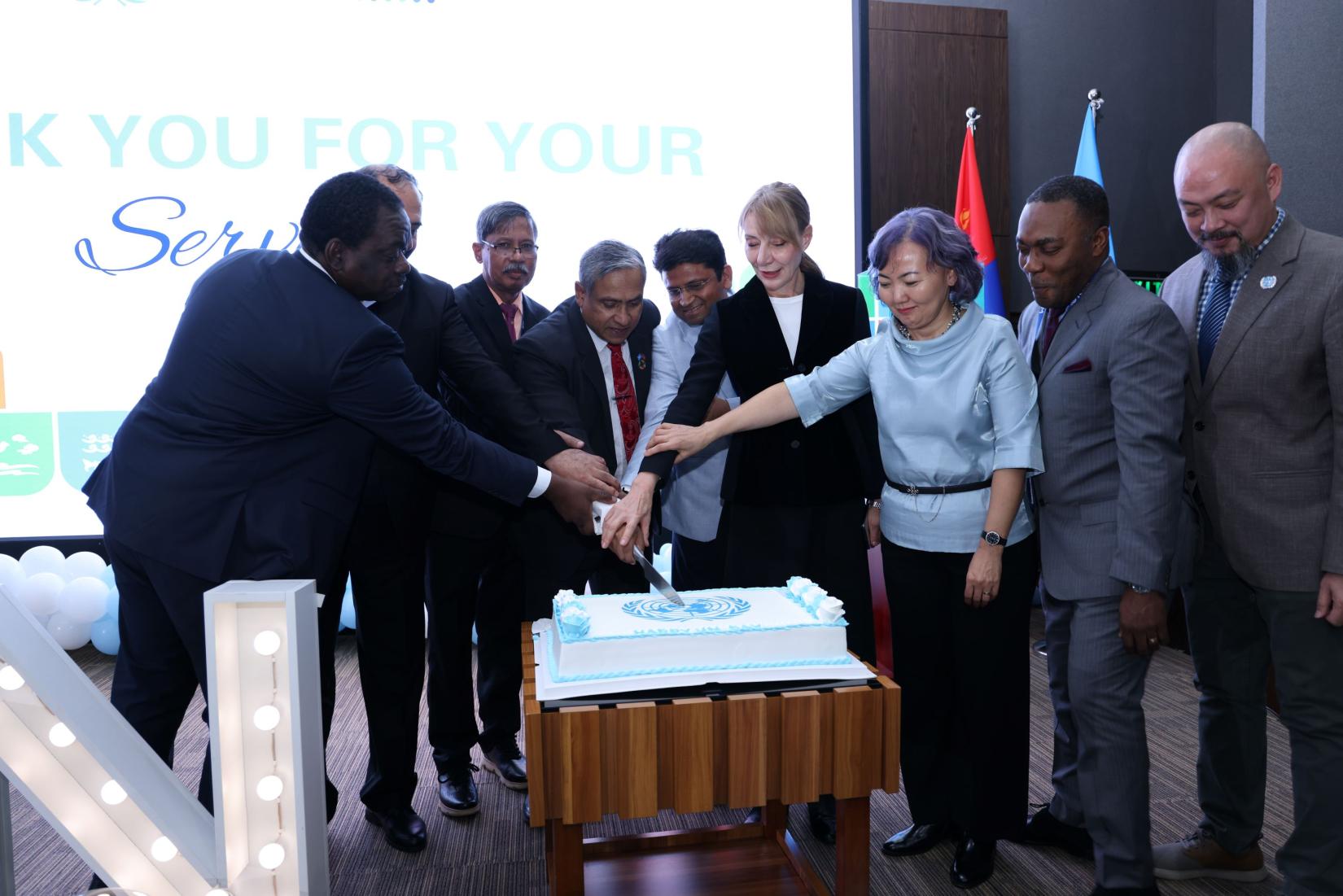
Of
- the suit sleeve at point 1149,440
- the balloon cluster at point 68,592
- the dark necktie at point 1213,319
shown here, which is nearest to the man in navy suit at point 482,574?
the suit sleeve at point 1149,440

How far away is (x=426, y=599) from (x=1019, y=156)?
3.94 meters

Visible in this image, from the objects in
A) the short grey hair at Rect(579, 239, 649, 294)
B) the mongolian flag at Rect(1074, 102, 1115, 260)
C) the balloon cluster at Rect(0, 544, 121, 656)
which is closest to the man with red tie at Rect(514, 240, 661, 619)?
the short grey hair at Rect(579, 239, 649, 294)

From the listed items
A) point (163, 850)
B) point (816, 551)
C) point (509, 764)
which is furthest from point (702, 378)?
point (163, 850)

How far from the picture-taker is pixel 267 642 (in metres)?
1.06

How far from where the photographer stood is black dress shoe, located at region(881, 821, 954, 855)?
2166 millimetres

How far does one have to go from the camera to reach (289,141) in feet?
12.6

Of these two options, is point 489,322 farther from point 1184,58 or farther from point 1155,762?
Result: point 1184,58

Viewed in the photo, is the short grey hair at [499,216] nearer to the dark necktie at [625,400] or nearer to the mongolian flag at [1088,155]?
the dark necktie at [625,400]

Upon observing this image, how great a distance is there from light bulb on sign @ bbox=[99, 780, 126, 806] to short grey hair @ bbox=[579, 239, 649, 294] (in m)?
1.44

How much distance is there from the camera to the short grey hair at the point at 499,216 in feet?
8.50

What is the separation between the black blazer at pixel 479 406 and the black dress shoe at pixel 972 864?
1.25 m

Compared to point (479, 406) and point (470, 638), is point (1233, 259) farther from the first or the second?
point (470, 638)

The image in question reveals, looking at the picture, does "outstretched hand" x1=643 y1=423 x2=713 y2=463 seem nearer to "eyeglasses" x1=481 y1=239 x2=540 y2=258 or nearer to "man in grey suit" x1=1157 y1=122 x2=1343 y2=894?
"eyeglasses" x1=481 y1=239 x2=540 y2=258

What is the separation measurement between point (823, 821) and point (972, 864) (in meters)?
0.35
